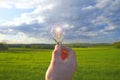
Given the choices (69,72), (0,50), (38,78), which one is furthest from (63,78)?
(0,50)

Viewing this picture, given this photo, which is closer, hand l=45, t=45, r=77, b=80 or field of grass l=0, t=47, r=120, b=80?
hand l=45, t=45, r=77, b=80

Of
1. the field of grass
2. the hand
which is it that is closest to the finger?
the hand

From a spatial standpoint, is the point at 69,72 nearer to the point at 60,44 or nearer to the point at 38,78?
the point at 60,44

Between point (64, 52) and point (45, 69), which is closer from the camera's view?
point (64, 52)

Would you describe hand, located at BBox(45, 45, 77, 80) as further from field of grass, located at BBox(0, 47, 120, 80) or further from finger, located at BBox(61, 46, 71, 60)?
field of grass, located at BBox(0, 47, 120, 80)

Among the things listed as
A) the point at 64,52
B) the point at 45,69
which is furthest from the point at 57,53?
the point at 45,69

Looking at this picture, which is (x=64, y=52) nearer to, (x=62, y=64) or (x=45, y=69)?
(x=62, y=64)

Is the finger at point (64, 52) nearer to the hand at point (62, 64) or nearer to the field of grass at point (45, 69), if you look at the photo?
the hand at point (62, 64)

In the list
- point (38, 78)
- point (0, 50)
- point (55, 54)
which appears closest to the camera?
point (55, 54)

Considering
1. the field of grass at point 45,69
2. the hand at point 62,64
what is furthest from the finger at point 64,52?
the field of grass at point 45,69
